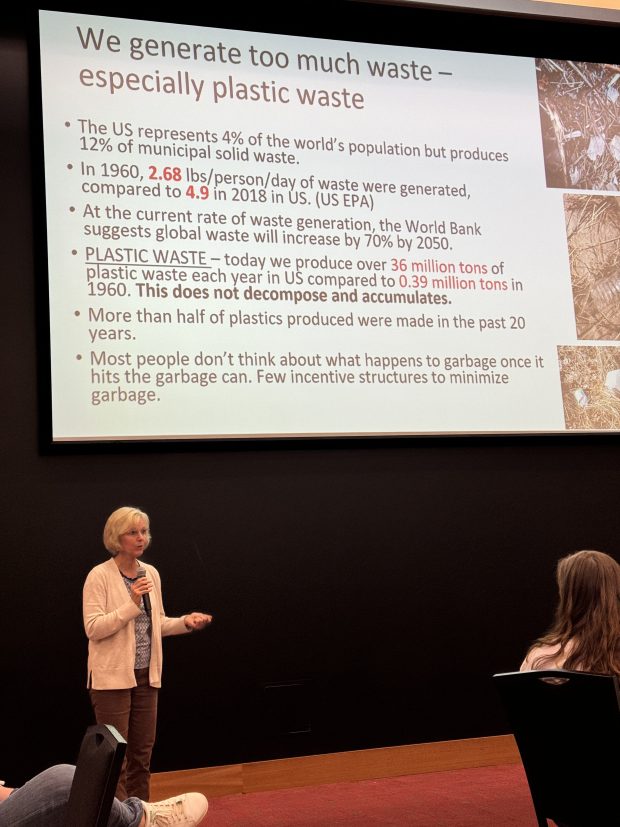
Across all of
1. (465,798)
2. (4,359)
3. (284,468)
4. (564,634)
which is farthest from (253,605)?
(564,634)

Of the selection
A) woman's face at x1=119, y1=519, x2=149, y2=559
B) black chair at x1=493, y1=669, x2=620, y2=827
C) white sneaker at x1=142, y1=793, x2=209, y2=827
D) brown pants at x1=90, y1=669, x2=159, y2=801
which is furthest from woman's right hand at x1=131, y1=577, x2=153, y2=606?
black chair at x1=493, y1=669, x2=620, y2=827

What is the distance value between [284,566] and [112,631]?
1.20m

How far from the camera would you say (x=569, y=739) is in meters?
2.09

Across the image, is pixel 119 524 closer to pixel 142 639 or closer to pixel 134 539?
pixel 134 539

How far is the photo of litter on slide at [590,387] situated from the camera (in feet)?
16.2

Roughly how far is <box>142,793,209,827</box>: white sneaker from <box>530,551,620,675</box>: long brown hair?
1.01 meters

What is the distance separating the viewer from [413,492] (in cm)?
473

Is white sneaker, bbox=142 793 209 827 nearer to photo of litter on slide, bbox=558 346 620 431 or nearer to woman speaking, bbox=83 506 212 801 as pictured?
woman speaking, bbox=83 506 212 801

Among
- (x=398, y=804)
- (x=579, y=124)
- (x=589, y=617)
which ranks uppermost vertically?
(x=579, y=124)

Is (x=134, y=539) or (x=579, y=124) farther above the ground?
(x=579, y=124)

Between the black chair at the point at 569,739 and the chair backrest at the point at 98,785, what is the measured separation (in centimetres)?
94

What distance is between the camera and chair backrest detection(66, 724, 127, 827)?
1578mm

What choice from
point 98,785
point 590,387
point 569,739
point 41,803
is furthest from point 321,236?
point 98,785

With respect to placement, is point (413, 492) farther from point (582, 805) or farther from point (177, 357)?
point (582, 805)
